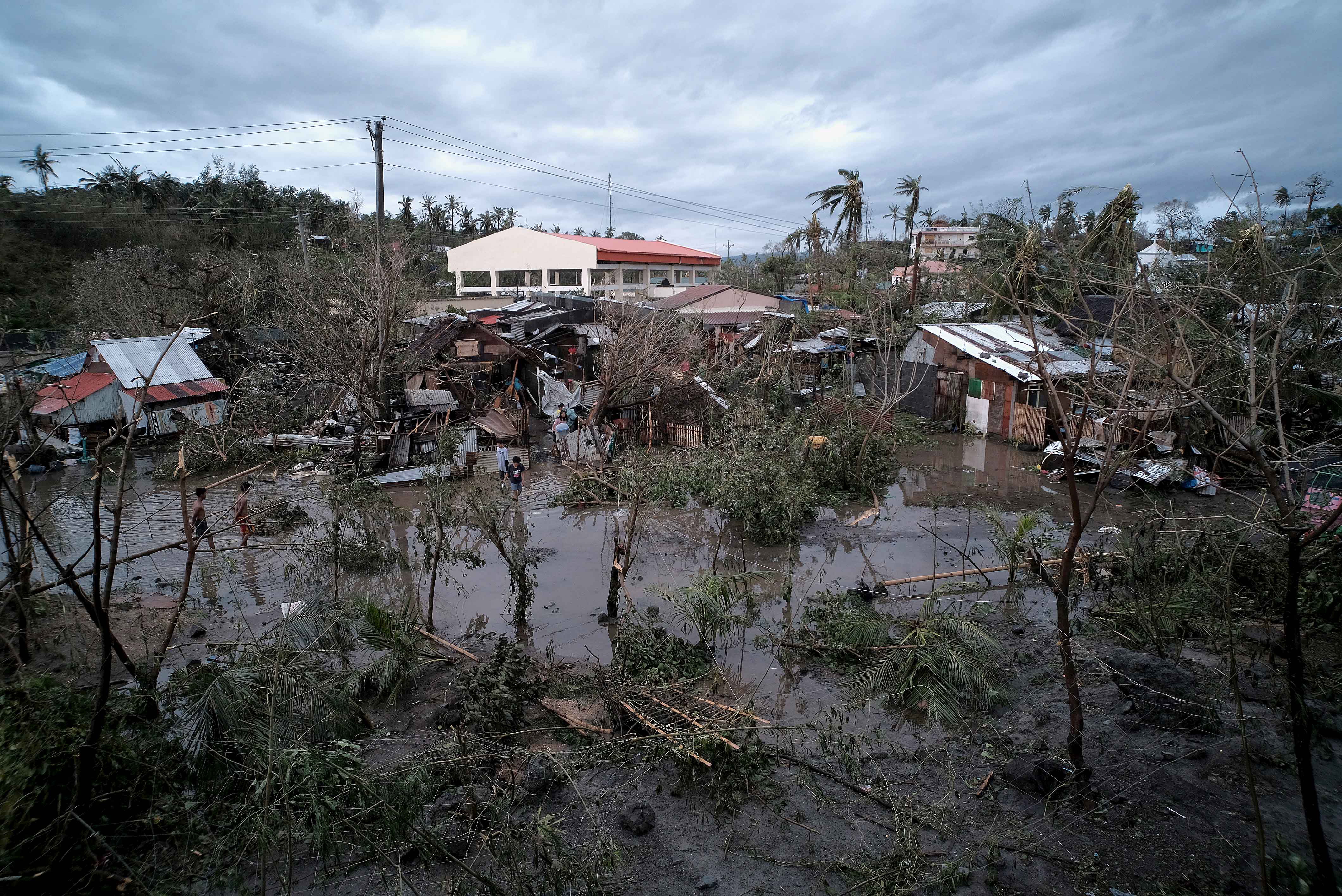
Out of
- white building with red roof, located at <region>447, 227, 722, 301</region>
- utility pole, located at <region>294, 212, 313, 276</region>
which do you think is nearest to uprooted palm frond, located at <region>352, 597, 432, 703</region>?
utility pole, located at <region>294, 212, 313, 276</region>

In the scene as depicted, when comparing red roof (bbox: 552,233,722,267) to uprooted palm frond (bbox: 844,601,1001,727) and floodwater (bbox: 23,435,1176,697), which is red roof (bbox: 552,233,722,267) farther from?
uprooted palm frond (bbox: 844,601,1001,727)

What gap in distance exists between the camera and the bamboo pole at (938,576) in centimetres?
873

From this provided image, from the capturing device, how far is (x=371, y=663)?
654cm

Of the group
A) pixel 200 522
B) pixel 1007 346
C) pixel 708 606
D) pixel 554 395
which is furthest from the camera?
pixel 554 395

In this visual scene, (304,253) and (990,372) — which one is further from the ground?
(304,253)

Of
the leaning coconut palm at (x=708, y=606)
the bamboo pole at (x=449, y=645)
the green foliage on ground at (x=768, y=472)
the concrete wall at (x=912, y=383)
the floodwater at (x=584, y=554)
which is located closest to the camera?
the leaning coconut palm at (x=708, y=606)

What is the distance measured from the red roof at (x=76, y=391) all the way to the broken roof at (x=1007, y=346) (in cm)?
2080

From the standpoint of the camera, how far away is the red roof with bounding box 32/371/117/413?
15172 millimetres

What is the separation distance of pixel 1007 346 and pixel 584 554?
12642 mm

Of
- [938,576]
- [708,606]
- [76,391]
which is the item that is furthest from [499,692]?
[76,391]

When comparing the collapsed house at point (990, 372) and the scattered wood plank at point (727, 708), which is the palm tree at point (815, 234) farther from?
the scattered wood plank at point (727, 708)

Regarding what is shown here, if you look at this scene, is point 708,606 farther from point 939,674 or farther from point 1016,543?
point 1016,543

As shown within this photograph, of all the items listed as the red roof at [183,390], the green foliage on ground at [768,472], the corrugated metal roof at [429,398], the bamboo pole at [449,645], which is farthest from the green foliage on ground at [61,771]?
the red roof at [183,390]

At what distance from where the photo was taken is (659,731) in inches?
207
